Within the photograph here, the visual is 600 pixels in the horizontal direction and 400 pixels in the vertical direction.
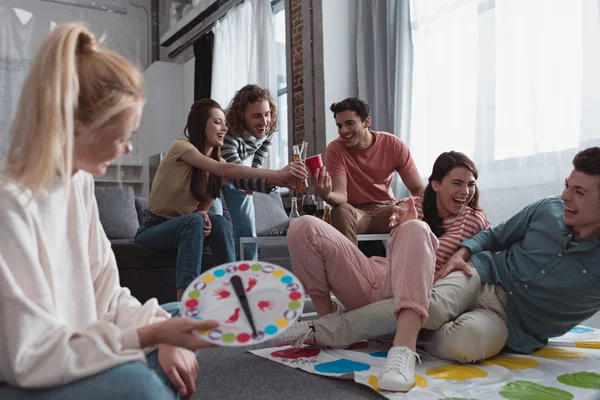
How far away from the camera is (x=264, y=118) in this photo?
9.41 feet

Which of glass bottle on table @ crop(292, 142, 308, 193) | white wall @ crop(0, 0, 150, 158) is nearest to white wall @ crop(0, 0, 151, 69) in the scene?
white wall @ crop(0, 0, 150, 158)

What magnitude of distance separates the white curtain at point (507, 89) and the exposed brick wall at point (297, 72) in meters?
1.17

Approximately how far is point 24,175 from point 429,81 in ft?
10.2

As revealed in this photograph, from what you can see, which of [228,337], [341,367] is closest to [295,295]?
[228,337]

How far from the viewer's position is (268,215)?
409cm

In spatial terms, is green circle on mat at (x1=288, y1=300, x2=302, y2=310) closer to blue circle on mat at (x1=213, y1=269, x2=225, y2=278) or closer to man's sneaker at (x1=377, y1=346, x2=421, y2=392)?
blue circle on mat at (x1=213, y1=269, x2=225, y2=278)

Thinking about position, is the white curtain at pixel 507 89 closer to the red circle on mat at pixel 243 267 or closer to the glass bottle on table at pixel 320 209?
the glass bottle on table at pixel 320 209

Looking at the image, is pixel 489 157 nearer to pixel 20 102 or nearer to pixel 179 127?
pixel 20 102

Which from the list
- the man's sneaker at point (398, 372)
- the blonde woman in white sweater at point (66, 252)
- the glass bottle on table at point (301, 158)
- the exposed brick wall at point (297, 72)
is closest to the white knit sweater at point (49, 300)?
the blonde woman in white sweater at point (66, 252)

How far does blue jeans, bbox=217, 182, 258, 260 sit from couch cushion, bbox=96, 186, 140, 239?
1.05 meters

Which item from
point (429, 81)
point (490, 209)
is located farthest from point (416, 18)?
point (490, 209)

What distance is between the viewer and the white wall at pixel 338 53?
426 centimetres

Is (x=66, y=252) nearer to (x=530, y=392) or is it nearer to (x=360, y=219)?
(x=530, y=392)

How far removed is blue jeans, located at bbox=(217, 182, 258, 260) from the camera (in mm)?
2836
